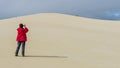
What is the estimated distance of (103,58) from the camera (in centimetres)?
1380

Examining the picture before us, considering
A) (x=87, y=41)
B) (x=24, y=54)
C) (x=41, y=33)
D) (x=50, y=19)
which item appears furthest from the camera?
(x=50, y=19)

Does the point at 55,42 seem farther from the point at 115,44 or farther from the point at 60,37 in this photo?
the point at 115,44

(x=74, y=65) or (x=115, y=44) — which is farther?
(x=115, y=44)

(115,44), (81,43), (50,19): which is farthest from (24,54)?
(50,19)

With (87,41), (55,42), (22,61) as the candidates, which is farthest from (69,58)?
(87,41)

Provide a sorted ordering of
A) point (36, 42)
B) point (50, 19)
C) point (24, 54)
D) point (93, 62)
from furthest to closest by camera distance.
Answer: point (50, 19), point (36, 42), point (24, 54), point (93, 62)

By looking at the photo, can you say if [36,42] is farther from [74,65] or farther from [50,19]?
[50,19]

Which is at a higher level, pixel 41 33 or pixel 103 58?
pixel 41 33

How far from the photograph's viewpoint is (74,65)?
38.7 feet

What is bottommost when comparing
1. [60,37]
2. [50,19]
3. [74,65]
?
[74,65]

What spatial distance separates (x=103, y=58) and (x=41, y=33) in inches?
253

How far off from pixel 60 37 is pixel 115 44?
269 cm

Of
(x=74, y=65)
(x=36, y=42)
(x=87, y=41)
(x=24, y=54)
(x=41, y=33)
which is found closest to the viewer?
(x=74, y=65)

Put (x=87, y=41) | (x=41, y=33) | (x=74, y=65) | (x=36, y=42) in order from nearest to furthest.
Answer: (x=74, y=65)
(x=36, y=42)
(x=87, y=41)
(x=41, y=33)
